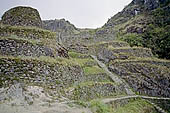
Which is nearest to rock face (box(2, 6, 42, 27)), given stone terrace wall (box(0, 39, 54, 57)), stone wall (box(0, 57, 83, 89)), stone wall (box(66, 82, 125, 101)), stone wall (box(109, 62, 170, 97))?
stone terrace wall (box(0, 39, 54, 57))

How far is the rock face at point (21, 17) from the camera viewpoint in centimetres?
1058

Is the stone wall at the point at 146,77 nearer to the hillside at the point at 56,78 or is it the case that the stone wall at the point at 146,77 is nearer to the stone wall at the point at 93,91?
the hillside at the point at 56,78

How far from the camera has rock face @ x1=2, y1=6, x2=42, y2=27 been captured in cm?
1058

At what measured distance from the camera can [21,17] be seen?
35.0 ft

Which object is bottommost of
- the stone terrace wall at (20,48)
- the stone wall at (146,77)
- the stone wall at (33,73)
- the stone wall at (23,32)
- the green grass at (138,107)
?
the green grass at (138,107)

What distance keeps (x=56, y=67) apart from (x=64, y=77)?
2.49ft

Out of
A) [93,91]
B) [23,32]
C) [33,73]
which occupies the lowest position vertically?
[93,91]

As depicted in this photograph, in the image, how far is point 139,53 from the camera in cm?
2131

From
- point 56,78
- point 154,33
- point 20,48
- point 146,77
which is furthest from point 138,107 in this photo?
point 154,33

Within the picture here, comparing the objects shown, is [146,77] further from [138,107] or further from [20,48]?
[20,48]

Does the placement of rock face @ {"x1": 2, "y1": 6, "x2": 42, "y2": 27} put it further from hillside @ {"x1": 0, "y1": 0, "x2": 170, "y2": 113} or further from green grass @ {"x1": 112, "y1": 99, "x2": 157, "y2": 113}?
green grass @ {"x1": 112, "y1": 99, "x2": 157, "y2": 113}

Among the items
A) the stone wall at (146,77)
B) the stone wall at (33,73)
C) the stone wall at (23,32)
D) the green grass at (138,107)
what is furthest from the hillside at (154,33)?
the stone wall at (33,73)

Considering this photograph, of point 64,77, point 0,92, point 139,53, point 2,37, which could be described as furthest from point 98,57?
point 0,92

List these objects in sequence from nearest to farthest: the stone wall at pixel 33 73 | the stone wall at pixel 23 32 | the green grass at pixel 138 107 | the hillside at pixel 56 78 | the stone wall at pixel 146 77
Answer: the hillside at pixel 56 78 → the stone wall at pixel 33 73 → the stone wall at pixel 23 32 → the green grass at pixel 138 107 → the stone wall at pixel 146 77
